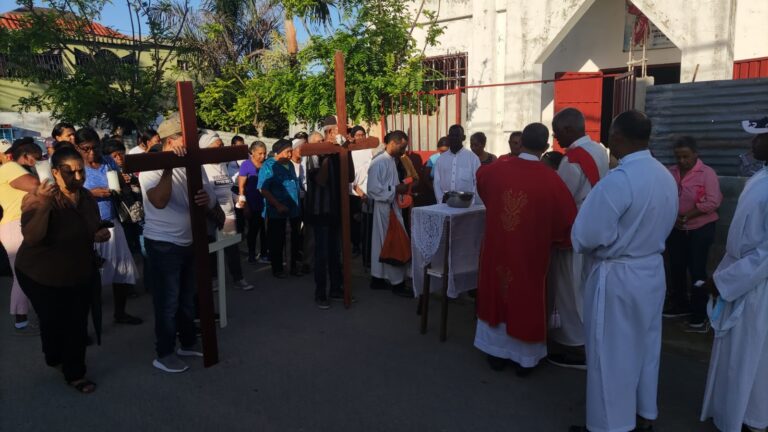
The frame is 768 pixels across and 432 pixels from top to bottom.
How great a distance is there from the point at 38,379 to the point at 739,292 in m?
4.97

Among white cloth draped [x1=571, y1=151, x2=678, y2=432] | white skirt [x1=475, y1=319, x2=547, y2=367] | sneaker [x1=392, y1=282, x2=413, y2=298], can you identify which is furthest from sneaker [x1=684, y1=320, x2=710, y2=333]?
sneaker [x1=392, y1=282, x2=413, y2=298]

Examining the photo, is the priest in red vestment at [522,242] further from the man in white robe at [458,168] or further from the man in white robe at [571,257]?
the man in white robe at [458,168]

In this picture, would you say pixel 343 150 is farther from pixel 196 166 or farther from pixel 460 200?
pixel 196 166

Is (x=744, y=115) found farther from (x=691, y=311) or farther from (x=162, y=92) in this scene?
(x=162, y=92)

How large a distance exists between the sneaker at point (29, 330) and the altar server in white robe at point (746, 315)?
573 cm

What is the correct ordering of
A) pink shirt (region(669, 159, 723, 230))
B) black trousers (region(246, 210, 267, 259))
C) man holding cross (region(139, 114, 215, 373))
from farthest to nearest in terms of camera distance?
black trousers (region(246, 210, 267, 259)), pink shirt (region(669, 159, 723, 230)), man holding cross (region(139, 114, 215, 373))

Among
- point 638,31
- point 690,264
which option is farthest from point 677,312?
point 638,31

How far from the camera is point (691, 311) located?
5359mm

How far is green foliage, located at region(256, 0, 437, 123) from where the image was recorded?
9.99 metres

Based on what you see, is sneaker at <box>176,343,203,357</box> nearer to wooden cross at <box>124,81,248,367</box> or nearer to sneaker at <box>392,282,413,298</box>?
wooden cross at <box>124,81,248,367</box>

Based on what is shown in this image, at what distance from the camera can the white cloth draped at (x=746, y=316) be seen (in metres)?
3.11

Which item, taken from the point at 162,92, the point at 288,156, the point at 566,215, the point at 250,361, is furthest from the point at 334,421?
the point at 162,92

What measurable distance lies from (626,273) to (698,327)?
2620 mm

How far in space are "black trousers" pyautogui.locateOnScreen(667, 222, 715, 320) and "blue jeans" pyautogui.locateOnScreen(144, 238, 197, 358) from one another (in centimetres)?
457
